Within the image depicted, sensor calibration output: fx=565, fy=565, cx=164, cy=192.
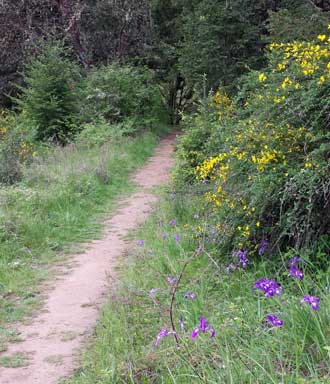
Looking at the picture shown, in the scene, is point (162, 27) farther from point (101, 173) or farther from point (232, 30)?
point (101, 173)

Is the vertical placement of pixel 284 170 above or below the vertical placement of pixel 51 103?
above

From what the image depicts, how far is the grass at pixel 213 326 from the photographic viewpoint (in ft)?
10.4

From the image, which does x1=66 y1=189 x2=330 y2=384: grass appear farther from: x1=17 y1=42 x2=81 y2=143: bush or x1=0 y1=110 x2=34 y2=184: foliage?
x1=17 y1=42 x2=81 y2=143: bush

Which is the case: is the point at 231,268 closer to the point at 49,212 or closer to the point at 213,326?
the point at 213,326

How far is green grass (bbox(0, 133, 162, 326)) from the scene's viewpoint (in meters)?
6.37

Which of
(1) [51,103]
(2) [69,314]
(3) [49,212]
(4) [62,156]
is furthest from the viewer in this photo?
(1) [51,103]

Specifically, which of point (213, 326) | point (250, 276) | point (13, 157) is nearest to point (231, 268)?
point (250, 276)

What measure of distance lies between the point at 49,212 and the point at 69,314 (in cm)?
368

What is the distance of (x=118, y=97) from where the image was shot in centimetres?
1811

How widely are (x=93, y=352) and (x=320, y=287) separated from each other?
73.1 inches

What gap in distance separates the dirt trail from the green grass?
0.27m

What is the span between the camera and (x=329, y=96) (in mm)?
5000

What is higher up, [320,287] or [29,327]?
[320,287]

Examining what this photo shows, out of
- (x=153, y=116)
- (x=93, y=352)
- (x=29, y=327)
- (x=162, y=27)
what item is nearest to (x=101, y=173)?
(x=29, y=327)
